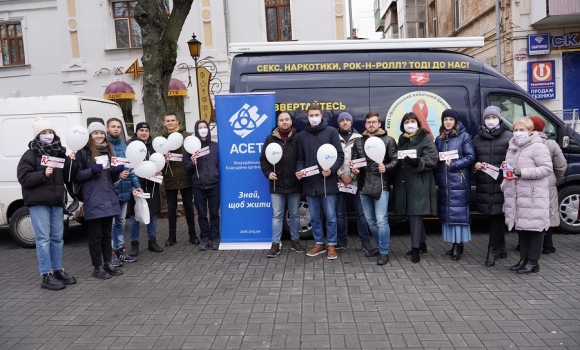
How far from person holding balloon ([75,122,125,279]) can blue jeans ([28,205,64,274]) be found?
0.33 metres

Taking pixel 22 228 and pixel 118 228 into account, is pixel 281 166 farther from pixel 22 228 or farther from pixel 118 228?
pixel 22 228

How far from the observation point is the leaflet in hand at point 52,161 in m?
5.54

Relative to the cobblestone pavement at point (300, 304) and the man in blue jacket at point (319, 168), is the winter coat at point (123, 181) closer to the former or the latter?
the cobblestone pavement at point (300, 304)

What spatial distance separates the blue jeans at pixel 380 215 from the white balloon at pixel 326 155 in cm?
63

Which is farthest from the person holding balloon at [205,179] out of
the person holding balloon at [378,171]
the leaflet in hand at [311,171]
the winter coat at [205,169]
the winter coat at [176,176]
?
the person holding balloon at [378,171]

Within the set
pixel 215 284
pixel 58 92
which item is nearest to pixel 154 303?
pixel 215 284

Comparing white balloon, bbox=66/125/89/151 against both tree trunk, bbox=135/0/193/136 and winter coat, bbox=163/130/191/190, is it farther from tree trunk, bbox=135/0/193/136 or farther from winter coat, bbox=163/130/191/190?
tree trunk, bbox=135/0/193/136

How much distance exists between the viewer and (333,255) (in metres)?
6.64

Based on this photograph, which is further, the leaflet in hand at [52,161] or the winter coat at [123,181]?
the winter coat at [123,181]

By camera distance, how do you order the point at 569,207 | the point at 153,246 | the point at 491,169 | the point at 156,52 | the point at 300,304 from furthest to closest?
the point at 156,52 → the point at 569,207 → the point at 153,246 → the point at 491,169 → the point at 300,304

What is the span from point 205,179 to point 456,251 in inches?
143

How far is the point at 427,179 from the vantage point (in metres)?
6.36

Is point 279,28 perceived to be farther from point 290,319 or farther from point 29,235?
point 290,319

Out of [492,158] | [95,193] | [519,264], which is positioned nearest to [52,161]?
[95,193]
